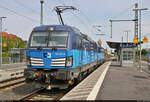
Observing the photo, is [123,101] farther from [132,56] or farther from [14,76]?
[132,56]

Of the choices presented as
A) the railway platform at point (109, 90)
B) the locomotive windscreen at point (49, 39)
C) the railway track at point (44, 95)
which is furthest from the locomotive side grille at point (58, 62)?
the railway track at point (44, 95)

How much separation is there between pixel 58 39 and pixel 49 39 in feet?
1.47

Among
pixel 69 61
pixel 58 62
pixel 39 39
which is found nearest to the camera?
pixel 58 62

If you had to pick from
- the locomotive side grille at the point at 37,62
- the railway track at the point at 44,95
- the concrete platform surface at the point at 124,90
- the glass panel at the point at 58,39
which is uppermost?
the glass panel at the point at 58,39

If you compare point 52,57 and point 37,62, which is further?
point 37,62

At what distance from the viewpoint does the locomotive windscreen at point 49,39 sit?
8646 mm

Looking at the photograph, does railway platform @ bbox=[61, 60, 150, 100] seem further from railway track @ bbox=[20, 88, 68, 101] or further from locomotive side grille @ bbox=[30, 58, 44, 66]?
locomotive side grille @ bbox=[30, 58, 44, 66]

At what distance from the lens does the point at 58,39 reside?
8734 millimetres

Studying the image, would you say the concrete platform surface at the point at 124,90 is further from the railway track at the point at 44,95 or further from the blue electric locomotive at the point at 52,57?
the railway track at the point at 44,95

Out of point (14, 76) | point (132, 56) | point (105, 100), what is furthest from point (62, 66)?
point (132, 56)

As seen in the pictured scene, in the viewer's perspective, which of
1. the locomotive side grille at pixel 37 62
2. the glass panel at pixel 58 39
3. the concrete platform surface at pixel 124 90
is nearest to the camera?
the concrete platform surface at pixel 124 90

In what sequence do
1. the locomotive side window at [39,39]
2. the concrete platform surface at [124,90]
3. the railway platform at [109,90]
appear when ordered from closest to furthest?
the railway platform at [109,90] → the concrete platform surface at [124,90] → the locomotive side window at [39,39]

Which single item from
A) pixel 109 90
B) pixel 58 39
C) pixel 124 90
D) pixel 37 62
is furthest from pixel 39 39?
pixel 124 90

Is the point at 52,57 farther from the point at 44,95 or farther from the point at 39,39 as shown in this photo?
the point at 44,95
